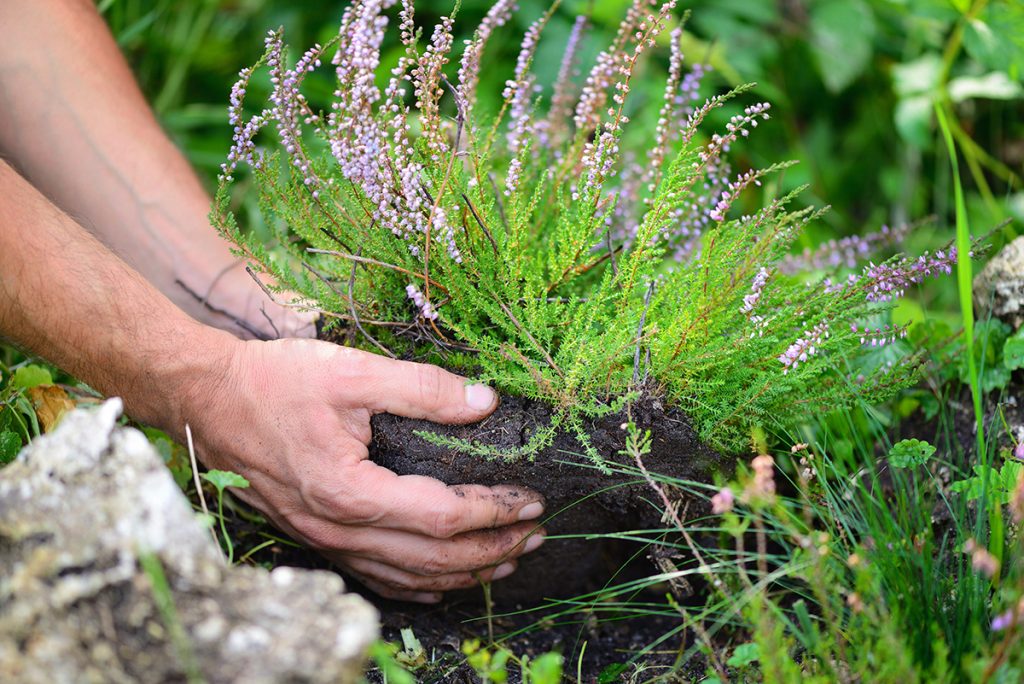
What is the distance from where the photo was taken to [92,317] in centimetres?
167

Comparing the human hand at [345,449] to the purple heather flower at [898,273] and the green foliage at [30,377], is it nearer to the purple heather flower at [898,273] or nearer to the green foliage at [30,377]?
the green foliage at [30,377]

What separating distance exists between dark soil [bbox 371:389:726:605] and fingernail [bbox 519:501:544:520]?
0.06 feet

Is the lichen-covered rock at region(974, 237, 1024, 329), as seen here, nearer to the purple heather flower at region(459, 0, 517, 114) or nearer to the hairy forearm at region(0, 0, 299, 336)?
the purple heather flower at region(459, 0, 517, 114)

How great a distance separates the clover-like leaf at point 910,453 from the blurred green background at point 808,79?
204cm

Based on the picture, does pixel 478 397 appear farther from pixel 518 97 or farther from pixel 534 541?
pixel 518 97

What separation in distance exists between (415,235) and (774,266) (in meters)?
0.68

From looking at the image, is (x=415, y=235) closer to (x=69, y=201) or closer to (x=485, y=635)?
(x=485, y=635)

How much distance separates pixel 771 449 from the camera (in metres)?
1.78

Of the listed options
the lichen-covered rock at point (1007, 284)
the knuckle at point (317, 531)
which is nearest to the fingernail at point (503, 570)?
the knuckle at point (317, 531)

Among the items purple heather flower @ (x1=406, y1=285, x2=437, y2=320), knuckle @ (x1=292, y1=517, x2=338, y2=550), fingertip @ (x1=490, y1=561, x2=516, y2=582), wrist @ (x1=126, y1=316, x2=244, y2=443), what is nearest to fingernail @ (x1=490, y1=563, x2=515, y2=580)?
fingertip @ (x1=490, y1=561, x2=516, y2=582)

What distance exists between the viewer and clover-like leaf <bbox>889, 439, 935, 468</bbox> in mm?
1585

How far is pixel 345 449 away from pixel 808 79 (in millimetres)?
3427

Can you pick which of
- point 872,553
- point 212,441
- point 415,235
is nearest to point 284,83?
point 415,235

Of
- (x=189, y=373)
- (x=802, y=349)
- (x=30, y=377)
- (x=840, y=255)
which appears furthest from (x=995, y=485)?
(x=30, y=377)
